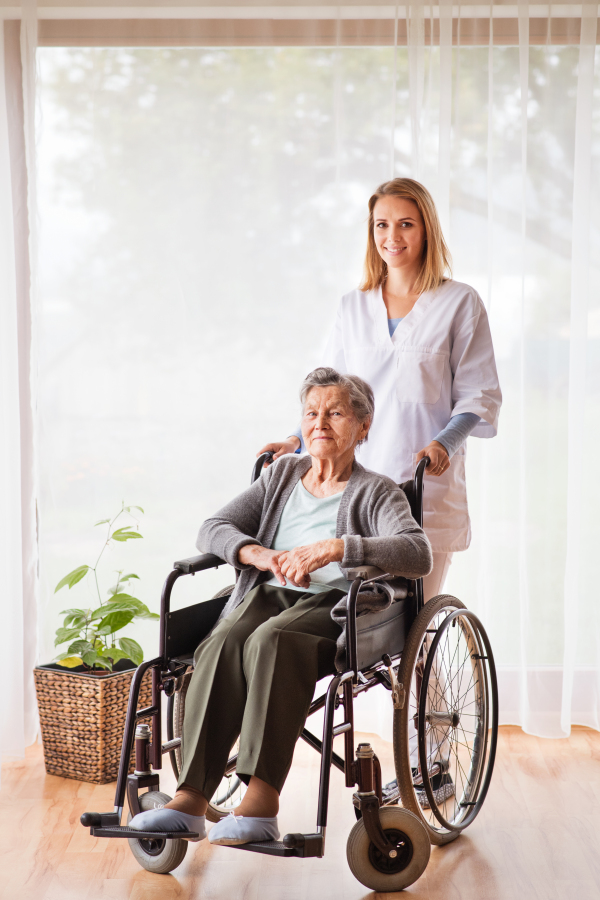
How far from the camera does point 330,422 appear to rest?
211 cm

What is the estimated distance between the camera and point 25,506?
296 cm

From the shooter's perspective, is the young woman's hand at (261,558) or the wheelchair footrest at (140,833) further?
the young woman's hand at (261,558)

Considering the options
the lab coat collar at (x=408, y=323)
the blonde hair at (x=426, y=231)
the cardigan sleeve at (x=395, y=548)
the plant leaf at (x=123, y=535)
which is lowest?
the plant leaf at (x=123, y=535)

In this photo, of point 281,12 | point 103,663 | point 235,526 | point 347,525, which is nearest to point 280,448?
point 235,526

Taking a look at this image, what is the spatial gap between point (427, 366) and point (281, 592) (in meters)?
0.74

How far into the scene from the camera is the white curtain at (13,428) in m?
2.74

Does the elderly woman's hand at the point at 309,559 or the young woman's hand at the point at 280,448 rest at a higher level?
the young woman's hand at the point at 280,448

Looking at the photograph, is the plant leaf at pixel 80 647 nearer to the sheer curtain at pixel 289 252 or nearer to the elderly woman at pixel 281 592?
the sheer curtain at pixel 289 252

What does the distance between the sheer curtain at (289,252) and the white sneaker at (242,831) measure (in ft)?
4.32

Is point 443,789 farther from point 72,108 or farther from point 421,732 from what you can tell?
point 72,108

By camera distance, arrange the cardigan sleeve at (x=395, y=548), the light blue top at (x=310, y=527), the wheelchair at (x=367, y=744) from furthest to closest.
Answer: the light blue top at (x=310, y=527) < the cardigan sleeve at (x=395, y=548) < the wheelchair at (x=367, y=744)

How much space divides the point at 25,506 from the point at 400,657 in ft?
4.93

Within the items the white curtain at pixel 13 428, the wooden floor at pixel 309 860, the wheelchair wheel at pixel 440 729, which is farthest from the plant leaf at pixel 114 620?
the wheelchair wheel at pixel 440 729

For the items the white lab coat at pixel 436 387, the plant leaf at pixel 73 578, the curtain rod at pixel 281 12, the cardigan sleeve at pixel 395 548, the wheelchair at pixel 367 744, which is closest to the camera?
the wheelchair at pixel 367 744
